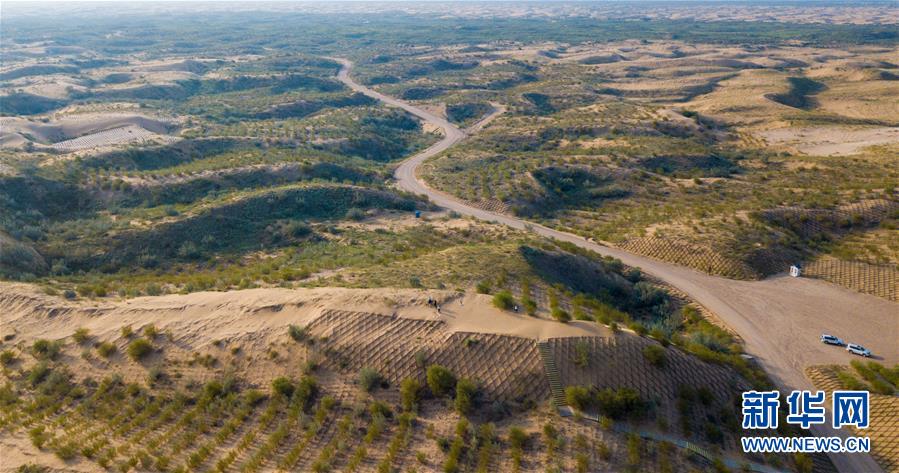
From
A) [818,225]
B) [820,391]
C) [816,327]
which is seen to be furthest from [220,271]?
[818,225]

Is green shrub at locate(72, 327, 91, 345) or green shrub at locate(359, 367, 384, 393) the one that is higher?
green shrub at locate(72, 327, 91, 345)

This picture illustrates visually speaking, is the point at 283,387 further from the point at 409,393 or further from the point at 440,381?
the point at 440,381

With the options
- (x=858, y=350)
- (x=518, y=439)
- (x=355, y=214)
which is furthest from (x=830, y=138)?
(x=518, y=439)

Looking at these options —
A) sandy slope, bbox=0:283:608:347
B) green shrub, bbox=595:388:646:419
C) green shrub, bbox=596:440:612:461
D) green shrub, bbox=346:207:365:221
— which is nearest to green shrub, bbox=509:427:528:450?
green shrub, bbox=596:440:612:461

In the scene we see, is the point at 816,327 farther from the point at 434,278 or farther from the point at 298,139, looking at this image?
the point at 298,139

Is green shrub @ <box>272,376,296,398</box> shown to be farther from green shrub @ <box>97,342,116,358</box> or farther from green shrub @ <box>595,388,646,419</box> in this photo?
green shrub @ <box>595,388,646,419</box>

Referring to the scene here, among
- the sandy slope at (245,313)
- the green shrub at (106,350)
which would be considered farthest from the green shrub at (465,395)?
the green shrub at (106,350)
